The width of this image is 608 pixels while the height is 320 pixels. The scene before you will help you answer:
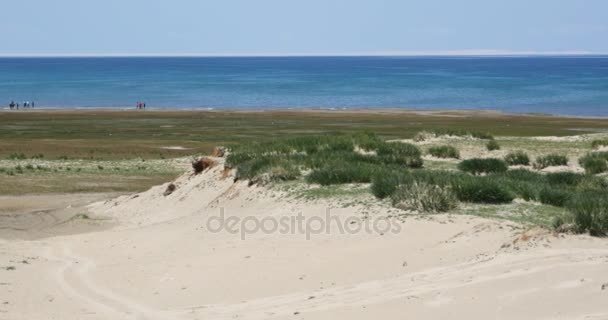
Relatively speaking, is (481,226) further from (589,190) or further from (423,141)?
(423,141)

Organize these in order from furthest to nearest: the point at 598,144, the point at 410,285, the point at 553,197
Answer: the point at 598,144, the point at 553,197, the point at 410,285

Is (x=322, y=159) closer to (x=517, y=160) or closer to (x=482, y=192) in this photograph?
(x=517, y=160)

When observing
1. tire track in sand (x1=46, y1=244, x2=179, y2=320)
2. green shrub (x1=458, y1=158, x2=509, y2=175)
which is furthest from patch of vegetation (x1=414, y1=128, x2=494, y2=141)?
tire track in sand (x1=46, y1=244, x2=179, y2=320)

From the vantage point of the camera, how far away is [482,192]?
46.5 ft

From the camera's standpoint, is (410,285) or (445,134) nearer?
(410,285)

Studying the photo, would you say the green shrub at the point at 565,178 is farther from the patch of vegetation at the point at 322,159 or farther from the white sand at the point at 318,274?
the white sand at the point at 318,274

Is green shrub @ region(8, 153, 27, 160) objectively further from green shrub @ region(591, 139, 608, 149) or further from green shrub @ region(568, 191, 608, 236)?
green shrub @ region(568, 191, 608, 236)

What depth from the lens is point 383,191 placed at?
14945 mm

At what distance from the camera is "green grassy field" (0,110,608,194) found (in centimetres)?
2942

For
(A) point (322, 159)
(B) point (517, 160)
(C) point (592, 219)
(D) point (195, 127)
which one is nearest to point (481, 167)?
(B) point (517, 160)

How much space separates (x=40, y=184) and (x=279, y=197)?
1422 cm

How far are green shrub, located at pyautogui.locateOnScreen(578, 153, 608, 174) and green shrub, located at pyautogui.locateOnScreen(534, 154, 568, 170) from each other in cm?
45

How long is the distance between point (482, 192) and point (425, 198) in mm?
1122

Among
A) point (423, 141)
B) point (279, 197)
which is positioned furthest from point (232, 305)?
point (423, 141)
